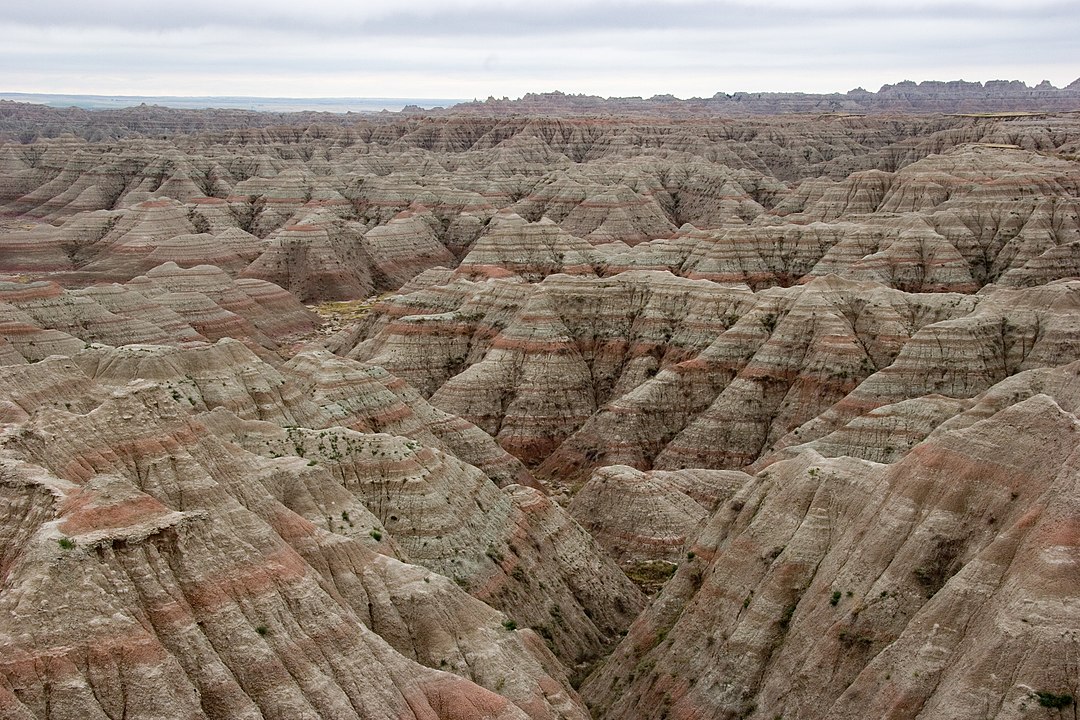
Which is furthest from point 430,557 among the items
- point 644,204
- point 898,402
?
point 644,204

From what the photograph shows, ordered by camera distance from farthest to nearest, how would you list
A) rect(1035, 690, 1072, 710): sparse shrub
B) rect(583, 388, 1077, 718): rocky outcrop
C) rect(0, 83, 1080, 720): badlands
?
rect(583, 388, 1077, 718): rocky outcrop, rect(0, 83, 1080, 720): badlands, rect(1035, 690, 1072, 710): sparse shrub

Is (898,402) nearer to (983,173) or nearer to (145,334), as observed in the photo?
(145,334)

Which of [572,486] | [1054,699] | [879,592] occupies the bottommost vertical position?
[572,486]

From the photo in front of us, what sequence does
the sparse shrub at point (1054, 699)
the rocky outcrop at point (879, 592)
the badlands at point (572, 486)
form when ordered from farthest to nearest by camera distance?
the rocky outcrop at point (879, 592), the badlands at point (572, 486), the sparse shrub at point (1054, 699)

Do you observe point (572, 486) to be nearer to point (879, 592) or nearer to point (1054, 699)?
point (879, 592)

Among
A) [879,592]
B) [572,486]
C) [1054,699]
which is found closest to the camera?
[1054,699]

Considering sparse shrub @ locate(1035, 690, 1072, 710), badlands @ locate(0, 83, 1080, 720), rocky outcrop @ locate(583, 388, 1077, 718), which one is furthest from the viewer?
rocky outcrop @ locate(583, 388, 1077, 718)

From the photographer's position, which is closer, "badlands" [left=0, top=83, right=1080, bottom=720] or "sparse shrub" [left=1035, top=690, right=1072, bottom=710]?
"sparse shrub" [left=1035, top=690, right=1072, bottom=710]

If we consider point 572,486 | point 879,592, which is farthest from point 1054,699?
point 572,486

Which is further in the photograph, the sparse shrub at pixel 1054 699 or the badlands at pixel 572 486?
the badlands at pixel 572 486
